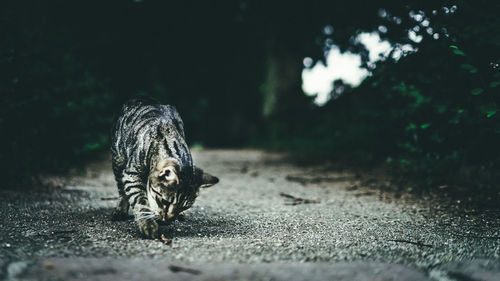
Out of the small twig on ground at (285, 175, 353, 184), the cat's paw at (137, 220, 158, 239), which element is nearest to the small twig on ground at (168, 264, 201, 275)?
the cat's paw at (137, 220, 158, 239)

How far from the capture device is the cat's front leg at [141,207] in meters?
2.64

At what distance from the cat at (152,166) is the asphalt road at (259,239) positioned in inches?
7.7

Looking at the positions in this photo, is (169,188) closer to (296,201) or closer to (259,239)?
(259,239)

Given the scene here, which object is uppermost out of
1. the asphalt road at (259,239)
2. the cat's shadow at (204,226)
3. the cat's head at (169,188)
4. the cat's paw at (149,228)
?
the cat's head at (169,188)

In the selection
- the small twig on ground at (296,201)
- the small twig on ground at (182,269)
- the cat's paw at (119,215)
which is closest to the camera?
the small twig on ground at (182,269)

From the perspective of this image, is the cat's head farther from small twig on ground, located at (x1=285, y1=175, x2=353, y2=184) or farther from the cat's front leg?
small twig on ground, located at (x1=285, y1=175, x2=353, y2=184)

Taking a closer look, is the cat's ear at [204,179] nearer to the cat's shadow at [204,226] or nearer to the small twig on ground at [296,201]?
the cat's shadow at [204,226]

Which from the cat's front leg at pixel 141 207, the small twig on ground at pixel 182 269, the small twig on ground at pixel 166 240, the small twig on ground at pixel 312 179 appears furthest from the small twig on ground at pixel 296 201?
the small twig on ground at pixel 182 269

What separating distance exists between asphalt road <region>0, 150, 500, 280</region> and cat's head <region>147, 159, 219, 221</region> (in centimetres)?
21

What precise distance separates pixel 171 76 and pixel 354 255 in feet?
43.7

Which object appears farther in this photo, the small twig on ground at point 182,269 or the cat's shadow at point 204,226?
the cat's shadow at point 204,226

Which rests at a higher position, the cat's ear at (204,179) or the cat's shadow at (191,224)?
the cat's ear at (204,179)

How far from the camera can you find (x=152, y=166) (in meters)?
2.92

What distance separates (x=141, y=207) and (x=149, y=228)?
23cm
